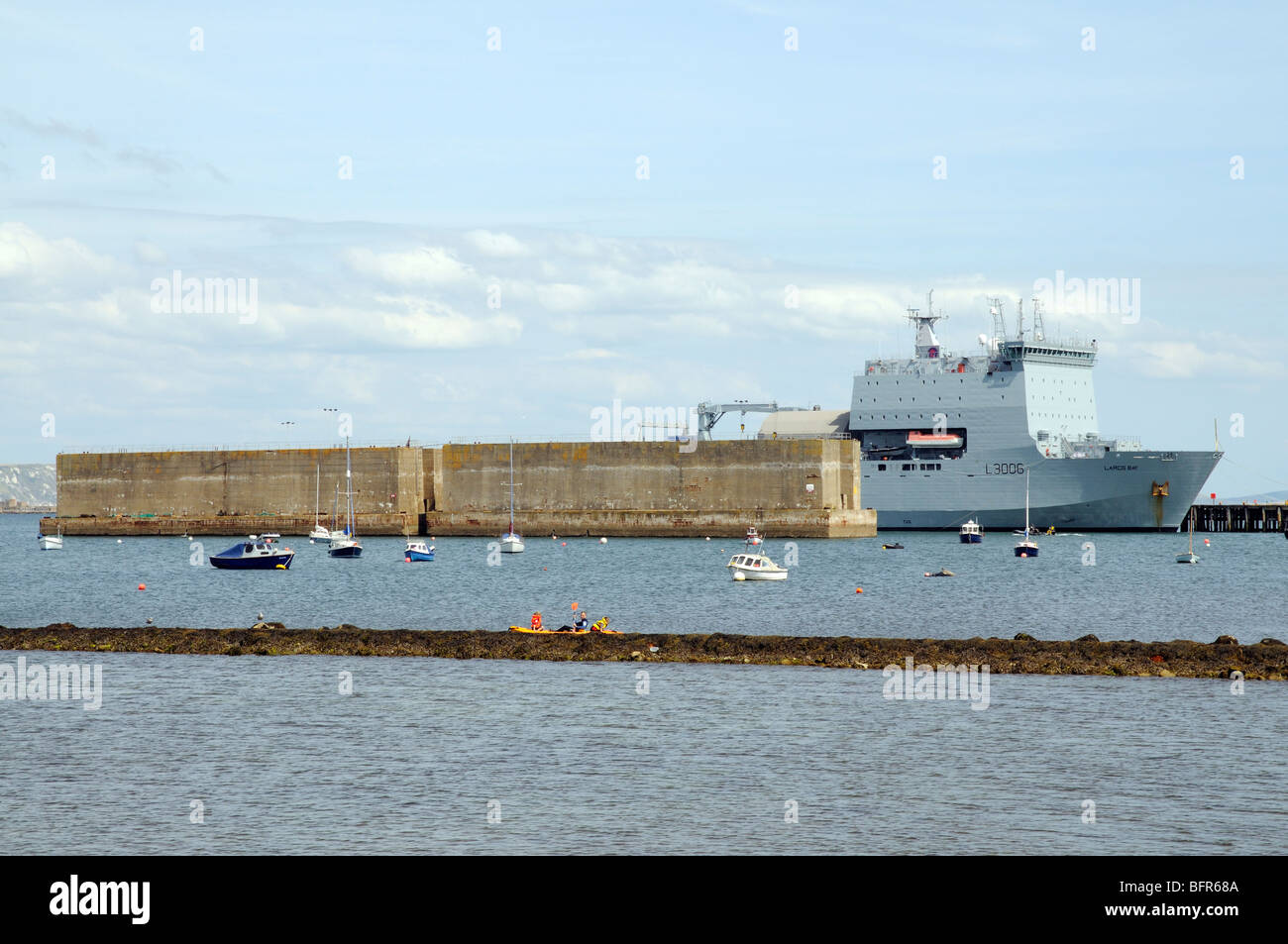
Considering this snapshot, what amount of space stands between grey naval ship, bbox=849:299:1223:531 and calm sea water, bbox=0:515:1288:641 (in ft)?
12.6

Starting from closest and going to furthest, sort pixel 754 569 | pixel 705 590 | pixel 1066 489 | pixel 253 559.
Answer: pixel 705 590, pixel 754 569, pixel 253 559, pixel 1066 489

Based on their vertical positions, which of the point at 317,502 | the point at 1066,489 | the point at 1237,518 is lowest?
the point at 1237,518

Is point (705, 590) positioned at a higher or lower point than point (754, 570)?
lower

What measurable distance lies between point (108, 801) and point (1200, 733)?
15.3 metres

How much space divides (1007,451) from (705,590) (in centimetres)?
4417

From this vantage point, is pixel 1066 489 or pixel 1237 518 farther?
pixel 1237 518

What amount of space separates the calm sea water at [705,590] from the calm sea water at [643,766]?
1268cm

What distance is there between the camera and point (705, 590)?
51688 mm

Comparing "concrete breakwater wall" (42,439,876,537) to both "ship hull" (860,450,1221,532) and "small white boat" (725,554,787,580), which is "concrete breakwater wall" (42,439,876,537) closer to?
"ship hull" (860,450,1221,532)

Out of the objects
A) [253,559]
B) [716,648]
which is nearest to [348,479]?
[253,559]

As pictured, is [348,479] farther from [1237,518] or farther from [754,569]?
[1237,518]

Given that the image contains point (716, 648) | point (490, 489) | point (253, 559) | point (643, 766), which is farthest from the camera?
point (490, 489)

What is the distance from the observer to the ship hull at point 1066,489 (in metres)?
88.4
